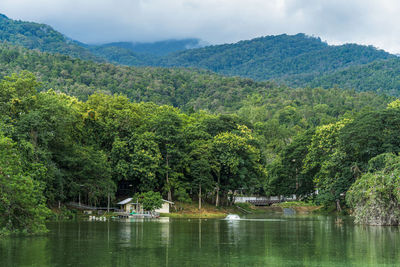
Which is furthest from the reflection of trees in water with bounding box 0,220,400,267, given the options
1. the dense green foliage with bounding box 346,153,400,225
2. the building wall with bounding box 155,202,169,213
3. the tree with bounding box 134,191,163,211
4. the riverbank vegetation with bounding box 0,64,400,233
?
the building wall with bounding box 155,202,169,213

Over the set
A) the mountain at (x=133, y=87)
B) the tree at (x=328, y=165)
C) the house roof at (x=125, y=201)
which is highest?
the mountain at (x=133, y=87)

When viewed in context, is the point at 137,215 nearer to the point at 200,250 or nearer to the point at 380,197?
the point at 380,197

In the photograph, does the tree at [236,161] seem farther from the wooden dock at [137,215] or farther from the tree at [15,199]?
the tree at [15,199]

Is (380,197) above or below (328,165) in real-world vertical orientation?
below

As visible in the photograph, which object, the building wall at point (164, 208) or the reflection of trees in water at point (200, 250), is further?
the building wall at point (164, 208)

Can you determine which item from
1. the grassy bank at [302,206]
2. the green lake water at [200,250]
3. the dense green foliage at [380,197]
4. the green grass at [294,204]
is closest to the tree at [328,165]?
the grassy bank at [302,206]

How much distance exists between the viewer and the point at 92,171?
63562mm

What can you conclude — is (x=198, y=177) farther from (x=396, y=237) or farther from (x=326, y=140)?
(x=396, y=237)

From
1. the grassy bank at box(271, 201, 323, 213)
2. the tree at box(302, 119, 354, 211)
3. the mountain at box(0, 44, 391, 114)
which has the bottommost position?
the grassy bank at box(271, 201, 323, 213)

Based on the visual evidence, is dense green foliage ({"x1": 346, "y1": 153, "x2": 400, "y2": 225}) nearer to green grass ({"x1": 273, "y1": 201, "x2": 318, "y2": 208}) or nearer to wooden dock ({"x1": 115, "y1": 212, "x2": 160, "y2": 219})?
wooden dock ({"x1": 115, "y1": 212, "x2": 160, "y2": 219})

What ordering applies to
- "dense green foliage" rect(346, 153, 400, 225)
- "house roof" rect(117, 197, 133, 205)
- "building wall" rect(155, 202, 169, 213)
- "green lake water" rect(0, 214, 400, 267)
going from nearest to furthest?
"green lake water" rect(0, 214, 400, 267) → "dense green foliage" rect(346, 153, 400, 225) → "house roof" rect(117, 197, 133, 205) → "building wall" rect(155, 202, 169, 213)

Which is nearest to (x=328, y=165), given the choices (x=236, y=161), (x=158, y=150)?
(x=236, y=161)

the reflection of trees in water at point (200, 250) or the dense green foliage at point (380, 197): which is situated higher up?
the dense green foliage at point (380, 197)

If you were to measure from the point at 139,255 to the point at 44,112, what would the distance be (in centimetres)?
3497
